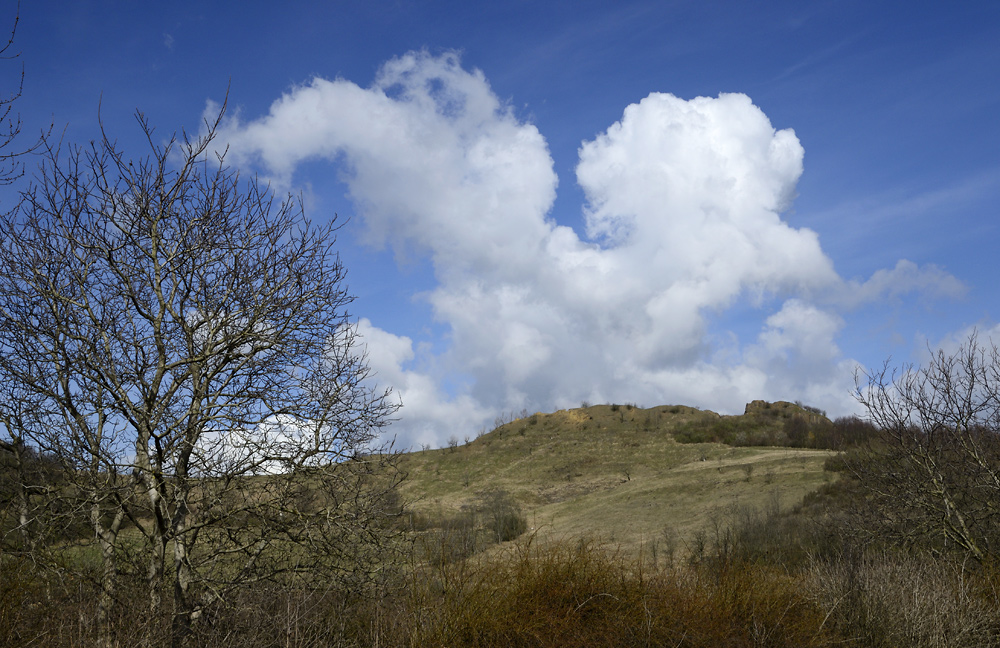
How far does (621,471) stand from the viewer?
1859 inches

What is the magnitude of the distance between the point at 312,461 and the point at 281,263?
9.48 feet

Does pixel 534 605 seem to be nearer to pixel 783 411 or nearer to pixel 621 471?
pixel 621 471

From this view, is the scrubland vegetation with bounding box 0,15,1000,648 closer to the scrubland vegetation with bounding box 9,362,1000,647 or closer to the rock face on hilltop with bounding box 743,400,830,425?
the scrubland vegetation with bounding box 9,362,1000,647

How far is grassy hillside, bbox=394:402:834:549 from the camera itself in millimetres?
28422

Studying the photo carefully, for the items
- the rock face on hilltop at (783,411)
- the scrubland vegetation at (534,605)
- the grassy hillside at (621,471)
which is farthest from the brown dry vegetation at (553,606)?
the rock face on hilltop at (783,411)

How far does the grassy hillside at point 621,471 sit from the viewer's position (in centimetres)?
2842

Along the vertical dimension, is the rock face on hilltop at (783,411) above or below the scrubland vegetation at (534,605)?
above

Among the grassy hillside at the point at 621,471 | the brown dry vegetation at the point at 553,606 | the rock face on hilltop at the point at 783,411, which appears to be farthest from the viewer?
the rock face on hilltop at the point at 783,411

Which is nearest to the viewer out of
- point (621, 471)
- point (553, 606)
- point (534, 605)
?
point (534, 605)

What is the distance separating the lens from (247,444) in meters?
8.01

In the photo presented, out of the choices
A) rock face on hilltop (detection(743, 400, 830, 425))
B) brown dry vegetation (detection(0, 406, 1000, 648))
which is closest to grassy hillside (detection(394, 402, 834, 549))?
rock face on hilltop (detection(743, 400, 830, 425))

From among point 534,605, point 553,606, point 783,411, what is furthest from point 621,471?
point 534,605

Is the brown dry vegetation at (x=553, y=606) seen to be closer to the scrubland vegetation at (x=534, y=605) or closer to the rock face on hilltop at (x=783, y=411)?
the scrubland vegetation at (x=534, y=605)

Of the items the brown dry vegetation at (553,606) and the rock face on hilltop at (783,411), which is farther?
the rock face on hilltop at (783,411)
